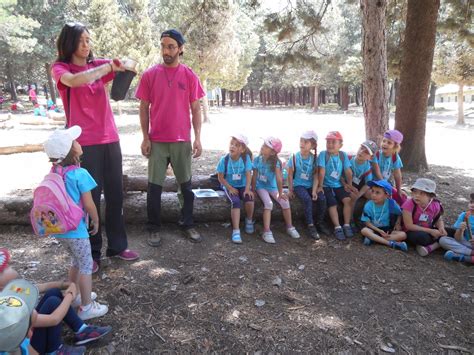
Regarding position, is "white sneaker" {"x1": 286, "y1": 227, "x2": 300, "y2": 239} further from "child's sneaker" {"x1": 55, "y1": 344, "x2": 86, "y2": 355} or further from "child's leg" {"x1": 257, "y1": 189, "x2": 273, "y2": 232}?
"child's sneaker" {"x1": 55, "y1": 344, "x2": 86, "y2": 355}

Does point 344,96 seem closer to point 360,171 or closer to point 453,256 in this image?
point 360,171

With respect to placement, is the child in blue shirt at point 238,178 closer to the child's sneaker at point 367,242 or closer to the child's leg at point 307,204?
the child's leg at point 307,204

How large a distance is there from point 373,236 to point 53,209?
3.32 metres

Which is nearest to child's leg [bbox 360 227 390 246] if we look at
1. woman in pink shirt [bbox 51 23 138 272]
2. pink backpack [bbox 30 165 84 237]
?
woman in pink shirt [bbox 51 23 138 272]

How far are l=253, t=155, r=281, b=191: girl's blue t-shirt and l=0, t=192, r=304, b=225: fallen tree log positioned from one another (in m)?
0.20

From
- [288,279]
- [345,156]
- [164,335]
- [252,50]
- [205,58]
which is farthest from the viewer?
[252,50]

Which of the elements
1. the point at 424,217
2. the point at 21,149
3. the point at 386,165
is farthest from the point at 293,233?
the point at 21,149

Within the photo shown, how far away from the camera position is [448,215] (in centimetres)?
512

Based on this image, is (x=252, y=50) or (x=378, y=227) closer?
(x=378, y=227)

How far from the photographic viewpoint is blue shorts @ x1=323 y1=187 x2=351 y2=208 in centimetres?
451

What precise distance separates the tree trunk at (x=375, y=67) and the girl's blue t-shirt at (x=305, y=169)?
183 centimetres

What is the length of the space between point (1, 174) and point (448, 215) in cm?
773

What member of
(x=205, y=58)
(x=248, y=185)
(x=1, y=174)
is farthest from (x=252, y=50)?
(x=248, y=185)

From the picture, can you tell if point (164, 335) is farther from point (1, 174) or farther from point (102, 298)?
point (1, 174)
